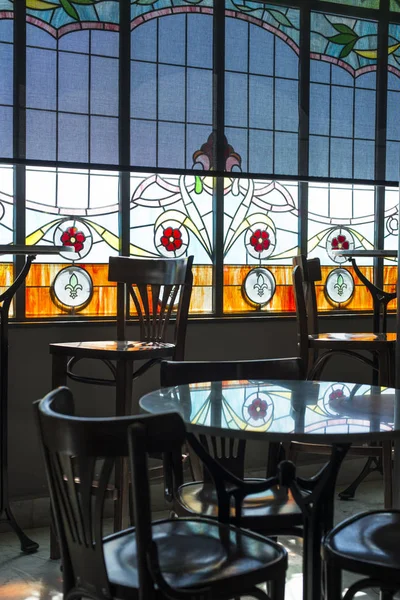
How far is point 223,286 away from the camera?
452 centimetres

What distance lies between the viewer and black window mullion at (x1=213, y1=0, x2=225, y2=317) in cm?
448

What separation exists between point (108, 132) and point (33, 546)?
210cm

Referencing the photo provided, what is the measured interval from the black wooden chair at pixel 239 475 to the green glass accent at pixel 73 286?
1719 millimetres

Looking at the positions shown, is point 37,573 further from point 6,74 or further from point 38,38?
point 38,38

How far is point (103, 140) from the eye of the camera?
13.7 feet

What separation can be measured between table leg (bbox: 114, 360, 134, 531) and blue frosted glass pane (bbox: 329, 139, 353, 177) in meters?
2.19

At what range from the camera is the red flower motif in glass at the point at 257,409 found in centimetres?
187

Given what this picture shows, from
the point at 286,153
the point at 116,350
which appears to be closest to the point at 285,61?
the point at 286,153

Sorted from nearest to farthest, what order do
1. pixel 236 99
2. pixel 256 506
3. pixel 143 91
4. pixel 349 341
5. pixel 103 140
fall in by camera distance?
pixel 256 506
pixel 349 341
pixel 103 140
pixel 143 91
pixel 236 99

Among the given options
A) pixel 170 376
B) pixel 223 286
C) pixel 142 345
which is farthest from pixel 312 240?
pixel 170 376

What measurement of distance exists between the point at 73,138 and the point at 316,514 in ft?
9.13

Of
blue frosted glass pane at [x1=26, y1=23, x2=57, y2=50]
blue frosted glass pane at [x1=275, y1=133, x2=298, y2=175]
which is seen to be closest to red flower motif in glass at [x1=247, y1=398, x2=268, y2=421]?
blue frosted glass pane at [x1=26, y1=23, x2=57, y2=50]

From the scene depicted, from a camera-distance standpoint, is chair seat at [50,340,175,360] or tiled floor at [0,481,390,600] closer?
tiled floor at [0,481,390,600]

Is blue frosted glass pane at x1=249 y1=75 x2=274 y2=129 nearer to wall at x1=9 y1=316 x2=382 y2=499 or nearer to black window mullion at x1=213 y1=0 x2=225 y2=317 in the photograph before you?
black window mullion at x1=213 y1=0 x2=225 y2=317
